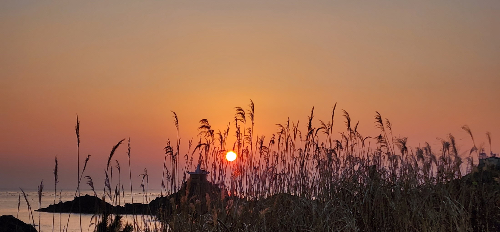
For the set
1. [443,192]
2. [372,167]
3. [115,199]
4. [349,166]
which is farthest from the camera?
[349,166]

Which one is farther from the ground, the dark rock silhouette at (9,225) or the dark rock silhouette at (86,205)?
the dark rock silhouette at (86,205)

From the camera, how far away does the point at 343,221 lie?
5.35m

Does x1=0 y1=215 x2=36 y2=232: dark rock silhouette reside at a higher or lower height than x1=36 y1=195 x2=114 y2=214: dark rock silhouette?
lower

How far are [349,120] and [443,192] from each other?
1767mm

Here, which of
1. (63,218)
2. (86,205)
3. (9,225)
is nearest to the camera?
(9,225)

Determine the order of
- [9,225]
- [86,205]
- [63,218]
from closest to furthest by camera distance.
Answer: [9,225] < [86,205] < [63,218]

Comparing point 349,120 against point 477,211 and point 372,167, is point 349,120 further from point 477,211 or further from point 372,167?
point 477,211

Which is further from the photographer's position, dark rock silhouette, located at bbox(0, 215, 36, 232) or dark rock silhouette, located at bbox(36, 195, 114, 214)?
dark rock silhouette, located at bbox(0, 215, 36, 232)

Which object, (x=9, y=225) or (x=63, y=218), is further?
(x=63, y=218)

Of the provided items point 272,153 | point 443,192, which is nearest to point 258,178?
point 272,153

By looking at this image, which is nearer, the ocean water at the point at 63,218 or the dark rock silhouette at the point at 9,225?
the ocean water at the point at 63,218

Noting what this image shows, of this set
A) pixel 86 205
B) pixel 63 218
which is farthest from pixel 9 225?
pixel 63 218

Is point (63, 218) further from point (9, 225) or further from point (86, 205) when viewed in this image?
point (9, 225)

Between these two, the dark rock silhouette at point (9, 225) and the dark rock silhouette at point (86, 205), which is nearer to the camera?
the dark rock silhouette at point (86, 205)
